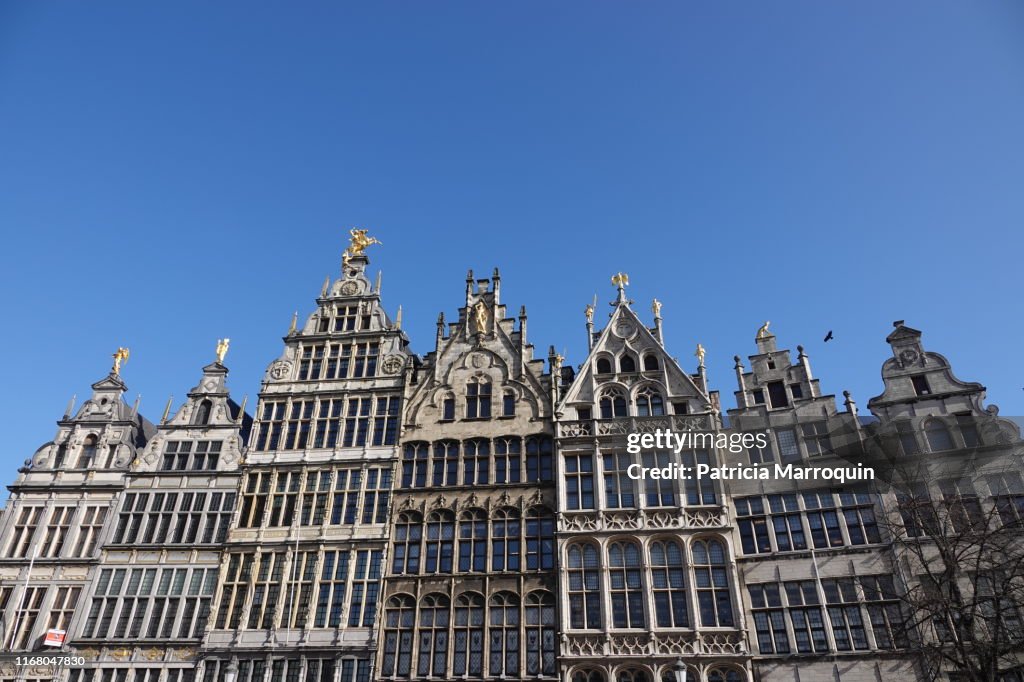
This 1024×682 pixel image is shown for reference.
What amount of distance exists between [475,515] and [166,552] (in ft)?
46.0

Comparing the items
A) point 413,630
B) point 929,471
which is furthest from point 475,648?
point 929,471

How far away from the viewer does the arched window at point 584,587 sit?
93.6 feet

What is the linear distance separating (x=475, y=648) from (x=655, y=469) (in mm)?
10443

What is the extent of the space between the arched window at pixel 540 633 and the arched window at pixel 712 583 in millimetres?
5808

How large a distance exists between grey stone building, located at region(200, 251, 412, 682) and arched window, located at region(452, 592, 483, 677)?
3.44 metres

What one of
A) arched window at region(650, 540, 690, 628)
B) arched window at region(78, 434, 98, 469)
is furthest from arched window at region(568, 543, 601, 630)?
arched window at region(78, 434, 98, 469)

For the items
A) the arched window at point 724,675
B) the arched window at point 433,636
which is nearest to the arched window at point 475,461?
the arched window at point 433,636

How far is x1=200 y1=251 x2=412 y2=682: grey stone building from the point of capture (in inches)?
1163

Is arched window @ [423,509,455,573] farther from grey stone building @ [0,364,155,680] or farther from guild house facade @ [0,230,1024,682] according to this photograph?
grey stone building @ [0,364,155,680]

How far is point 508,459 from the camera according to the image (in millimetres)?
33000

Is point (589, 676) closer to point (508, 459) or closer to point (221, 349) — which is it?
point (508, 459)

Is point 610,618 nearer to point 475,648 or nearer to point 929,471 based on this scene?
point 475,648

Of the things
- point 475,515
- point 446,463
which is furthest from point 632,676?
point 446,463

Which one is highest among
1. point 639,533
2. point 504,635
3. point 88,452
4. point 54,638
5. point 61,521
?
point 88,452
